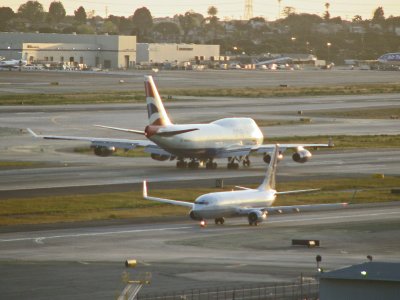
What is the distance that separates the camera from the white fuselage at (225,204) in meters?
79.1

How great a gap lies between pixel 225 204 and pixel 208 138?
104 ft

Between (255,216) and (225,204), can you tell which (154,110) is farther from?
(225,204)

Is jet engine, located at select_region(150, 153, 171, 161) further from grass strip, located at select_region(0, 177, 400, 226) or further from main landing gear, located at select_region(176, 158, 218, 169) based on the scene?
grass strip, located at select_region(0, 177, 400, 226)

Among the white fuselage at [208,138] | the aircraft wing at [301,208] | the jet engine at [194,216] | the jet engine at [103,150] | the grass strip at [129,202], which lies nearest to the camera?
the jet engine at [194,216]

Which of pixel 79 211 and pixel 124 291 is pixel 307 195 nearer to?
pixel 79 211

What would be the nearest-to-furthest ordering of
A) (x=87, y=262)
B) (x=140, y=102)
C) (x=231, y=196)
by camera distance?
(x=87, y=262), (x=231, y=196), (x=140, y=102)

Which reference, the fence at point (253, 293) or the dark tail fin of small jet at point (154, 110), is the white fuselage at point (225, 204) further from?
the dark tail fin of small jet at point (154, 110)

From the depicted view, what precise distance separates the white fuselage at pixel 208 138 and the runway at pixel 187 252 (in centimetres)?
2355

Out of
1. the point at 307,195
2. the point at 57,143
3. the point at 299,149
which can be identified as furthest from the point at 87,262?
the point at 57,143

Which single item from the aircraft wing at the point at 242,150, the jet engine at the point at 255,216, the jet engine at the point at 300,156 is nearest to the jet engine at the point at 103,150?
the aircraft wing at the point at 242,150

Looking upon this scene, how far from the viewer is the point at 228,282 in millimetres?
60062

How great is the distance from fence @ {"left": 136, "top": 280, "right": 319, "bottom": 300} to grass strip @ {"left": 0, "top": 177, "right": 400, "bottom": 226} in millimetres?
25712

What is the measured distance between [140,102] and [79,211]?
11497 cm

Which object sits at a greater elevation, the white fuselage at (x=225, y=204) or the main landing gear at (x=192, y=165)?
the white fuselage at (x=225, y=204)
